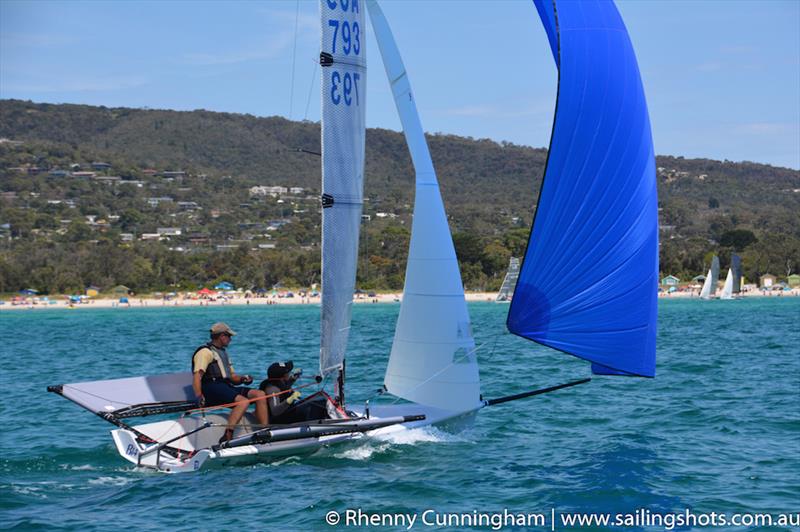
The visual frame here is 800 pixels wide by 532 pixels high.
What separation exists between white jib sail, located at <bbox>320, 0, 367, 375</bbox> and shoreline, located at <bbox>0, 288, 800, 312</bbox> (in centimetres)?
9319

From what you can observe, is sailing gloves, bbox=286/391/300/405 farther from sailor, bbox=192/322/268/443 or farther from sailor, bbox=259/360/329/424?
sailor, bbox=192/322/268/443

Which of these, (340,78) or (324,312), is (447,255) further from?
(340,78)

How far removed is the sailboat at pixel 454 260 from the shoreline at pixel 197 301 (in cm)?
9322

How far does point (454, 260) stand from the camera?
14.0m

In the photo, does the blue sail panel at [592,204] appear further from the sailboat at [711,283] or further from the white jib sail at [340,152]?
the sailboat at [711,283]

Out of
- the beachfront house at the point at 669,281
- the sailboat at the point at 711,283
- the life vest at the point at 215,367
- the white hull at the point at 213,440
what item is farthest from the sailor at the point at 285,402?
the beachfront house at the point at 669,281

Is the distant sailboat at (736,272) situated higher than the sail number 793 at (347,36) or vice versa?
the sail number 793 at (347,36)

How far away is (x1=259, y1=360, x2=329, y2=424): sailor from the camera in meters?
13.6

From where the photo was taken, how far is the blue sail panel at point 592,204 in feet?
42.2

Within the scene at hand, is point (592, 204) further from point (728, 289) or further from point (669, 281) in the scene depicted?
point (669, 281)

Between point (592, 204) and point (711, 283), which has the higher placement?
point (592, 204)

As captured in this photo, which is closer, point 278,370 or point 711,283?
point 278,370

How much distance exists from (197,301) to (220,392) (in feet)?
324

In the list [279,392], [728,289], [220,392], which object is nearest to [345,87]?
[279,392]
